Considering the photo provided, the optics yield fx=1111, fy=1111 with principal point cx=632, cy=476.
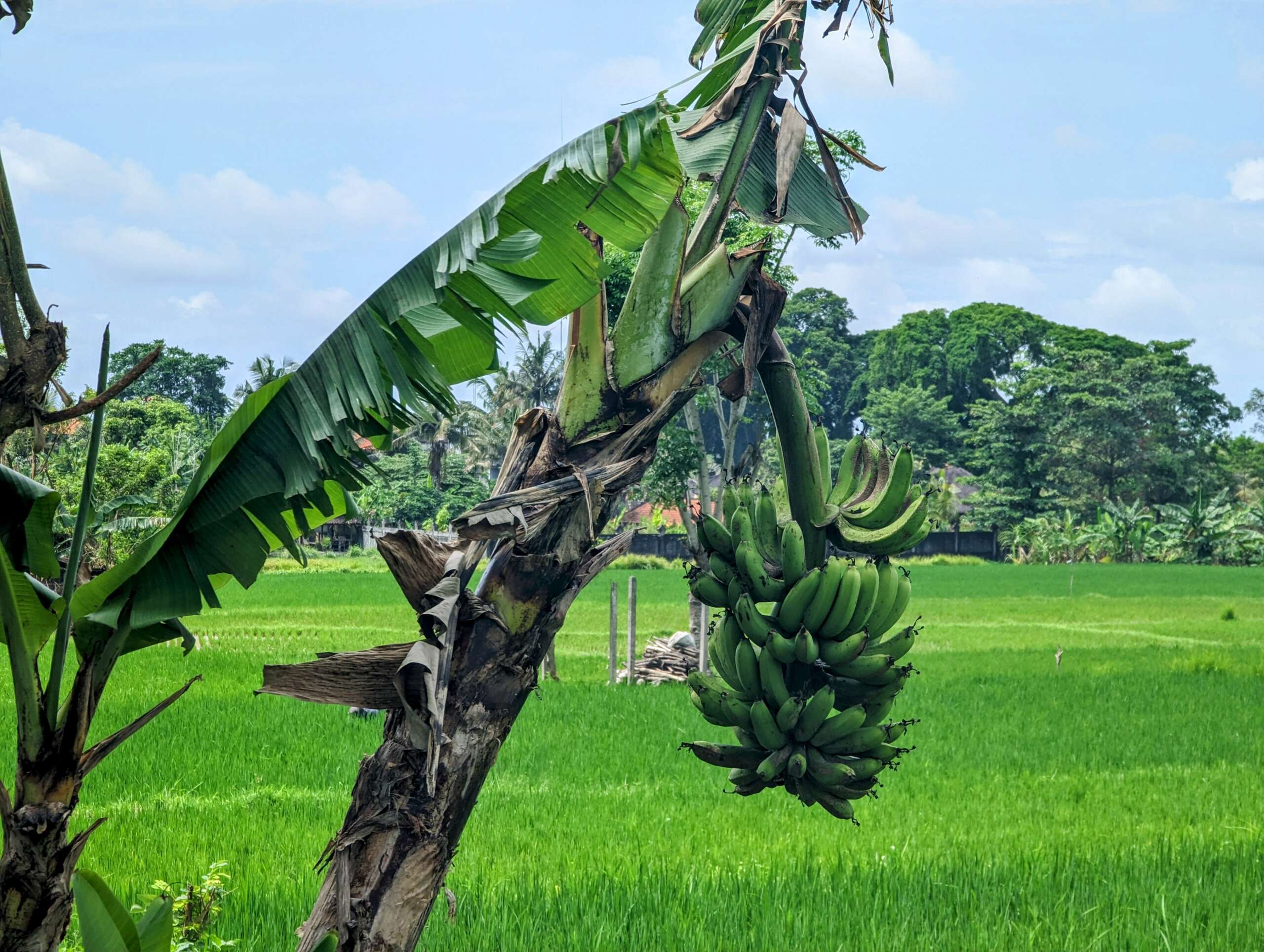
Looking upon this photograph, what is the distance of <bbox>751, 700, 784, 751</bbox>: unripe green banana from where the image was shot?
2535mm

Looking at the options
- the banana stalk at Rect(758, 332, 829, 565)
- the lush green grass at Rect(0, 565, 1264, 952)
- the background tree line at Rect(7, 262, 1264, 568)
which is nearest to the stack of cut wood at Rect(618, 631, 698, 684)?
the lush green grass at Rect(0, 565, 1264, 952)

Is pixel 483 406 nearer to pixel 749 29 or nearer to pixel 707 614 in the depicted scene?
pixel 707 614

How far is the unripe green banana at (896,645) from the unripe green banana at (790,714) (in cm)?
21

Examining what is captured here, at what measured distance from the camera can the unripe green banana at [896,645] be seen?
2572 mm

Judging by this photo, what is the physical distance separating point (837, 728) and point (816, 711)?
0.32 feet

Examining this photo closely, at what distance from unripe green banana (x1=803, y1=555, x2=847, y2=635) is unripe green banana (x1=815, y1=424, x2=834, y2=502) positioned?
161 millimetres

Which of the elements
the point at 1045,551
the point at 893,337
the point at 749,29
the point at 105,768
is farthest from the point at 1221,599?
the point at 893,337

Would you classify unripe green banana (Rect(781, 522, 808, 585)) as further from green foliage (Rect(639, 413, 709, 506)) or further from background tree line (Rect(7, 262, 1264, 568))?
background tree line (Rect(7, 262, 1264, 568))

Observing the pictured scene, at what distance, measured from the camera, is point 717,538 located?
8.23ft

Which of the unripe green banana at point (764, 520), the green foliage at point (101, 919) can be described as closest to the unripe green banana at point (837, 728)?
the unripe green banana at point (764, 520)

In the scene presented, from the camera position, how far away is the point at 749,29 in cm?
230

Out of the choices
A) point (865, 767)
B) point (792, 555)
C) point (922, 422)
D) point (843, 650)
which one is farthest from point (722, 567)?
point (922, 422)

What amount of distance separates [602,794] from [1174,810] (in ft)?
10.9

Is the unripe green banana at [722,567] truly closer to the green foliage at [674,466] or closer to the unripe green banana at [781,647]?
the unripe green banana at [781,647]
